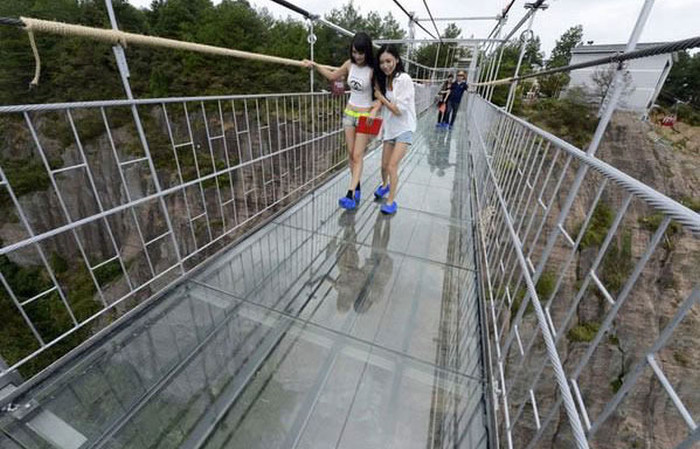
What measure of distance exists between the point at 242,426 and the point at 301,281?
974 millimetres

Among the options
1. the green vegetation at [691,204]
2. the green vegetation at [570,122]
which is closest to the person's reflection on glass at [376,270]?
the green vegetation at [691,204]

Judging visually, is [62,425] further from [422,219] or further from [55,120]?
[55,120]

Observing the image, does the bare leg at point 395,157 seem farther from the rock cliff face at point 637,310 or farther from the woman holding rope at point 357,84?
the rock cliff face at point 637,310

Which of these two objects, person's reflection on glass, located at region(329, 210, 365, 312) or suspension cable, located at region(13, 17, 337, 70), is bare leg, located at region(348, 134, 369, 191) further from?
suspension cable, located at region(13, 17, 337, 70)

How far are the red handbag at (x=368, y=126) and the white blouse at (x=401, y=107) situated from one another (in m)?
0.14

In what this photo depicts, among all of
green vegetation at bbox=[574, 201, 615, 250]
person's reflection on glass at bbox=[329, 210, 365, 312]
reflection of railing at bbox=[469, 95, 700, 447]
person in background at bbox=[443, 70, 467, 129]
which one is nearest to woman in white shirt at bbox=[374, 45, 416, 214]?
person's reflection on glass at bbox=[329, 210, 365, 312]

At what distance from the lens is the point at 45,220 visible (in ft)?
58.3

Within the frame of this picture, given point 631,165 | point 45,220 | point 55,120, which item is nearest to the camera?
point 631,165

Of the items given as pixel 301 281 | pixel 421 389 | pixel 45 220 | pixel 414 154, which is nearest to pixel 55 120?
pixel 45 220

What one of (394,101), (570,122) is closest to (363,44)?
(394,101)

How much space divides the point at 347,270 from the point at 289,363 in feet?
2.82

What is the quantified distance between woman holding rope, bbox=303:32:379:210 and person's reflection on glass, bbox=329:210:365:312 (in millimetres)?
646

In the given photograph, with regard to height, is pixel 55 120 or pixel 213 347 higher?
pixel 213 347

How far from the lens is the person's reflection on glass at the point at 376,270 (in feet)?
6.66
